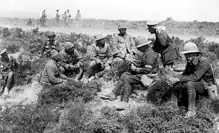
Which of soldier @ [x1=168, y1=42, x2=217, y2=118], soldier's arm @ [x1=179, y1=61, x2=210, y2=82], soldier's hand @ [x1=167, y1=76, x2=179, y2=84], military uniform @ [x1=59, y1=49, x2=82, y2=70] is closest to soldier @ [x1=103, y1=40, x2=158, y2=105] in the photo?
soldier's hand @ [x1=167, y1=76, x2=179, y2=84]

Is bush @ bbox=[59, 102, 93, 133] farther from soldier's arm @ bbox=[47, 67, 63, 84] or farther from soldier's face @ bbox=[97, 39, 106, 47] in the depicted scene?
soldier's face @ bbox=[97, 39, 106, 47]

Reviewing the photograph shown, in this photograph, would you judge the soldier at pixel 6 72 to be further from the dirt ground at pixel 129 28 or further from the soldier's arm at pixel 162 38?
the dirt ground at pixel 129 28

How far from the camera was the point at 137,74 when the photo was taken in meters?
6.69

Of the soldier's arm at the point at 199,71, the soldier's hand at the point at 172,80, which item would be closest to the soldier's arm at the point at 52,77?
the soldier's hand at the point at 172,80

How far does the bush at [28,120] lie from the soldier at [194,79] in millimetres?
3143

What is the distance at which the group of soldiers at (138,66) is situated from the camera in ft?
18.1

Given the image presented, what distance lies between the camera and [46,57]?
406 inches

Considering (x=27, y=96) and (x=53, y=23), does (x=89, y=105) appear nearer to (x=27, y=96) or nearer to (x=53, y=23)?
(x=27, y=96)

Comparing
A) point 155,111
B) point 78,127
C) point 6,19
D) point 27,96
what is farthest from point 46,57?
point 6,19

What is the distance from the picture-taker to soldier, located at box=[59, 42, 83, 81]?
8000 millimetres

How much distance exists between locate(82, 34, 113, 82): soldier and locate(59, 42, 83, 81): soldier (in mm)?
370

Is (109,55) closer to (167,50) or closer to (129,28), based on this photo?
(167,50)

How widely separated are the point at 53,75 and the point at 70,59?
2.61 ft

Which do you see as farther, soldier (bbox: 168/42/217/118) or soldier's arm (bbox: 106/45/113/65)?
soldier's arm (bbox: 106/45/113/65)
